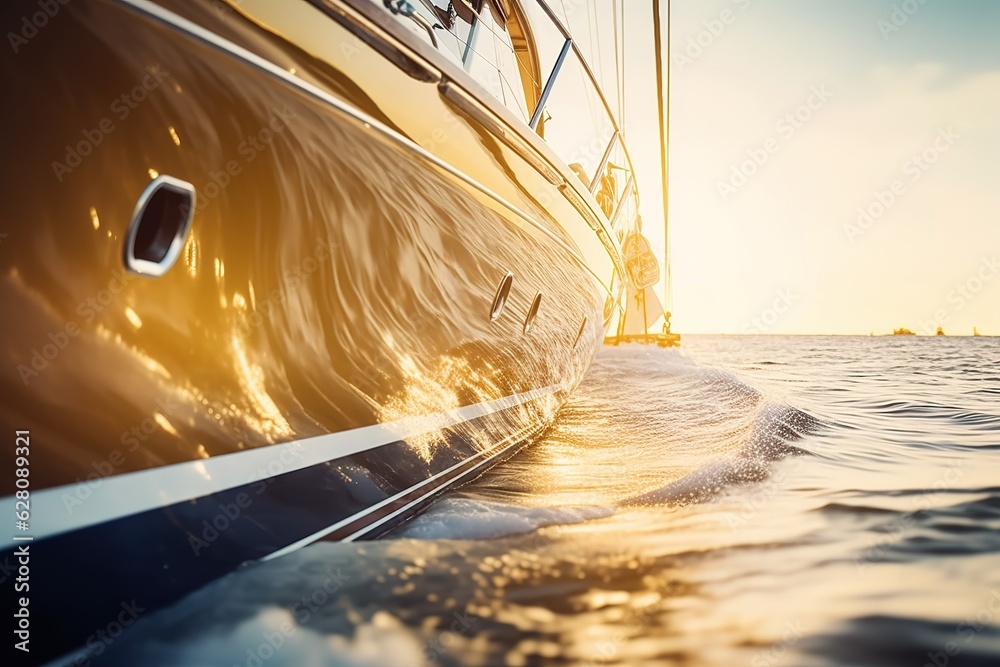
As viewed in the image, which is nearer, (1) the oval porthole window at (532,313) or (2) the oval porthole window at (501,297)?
(2) the oval porthole window at (501,297)

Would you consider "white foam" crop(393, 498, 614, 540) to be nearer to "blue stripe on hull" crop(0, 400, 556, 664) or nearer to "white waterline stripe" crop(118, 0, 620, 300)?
"blue stripe on hull" crop(0, 400, 556, 664)

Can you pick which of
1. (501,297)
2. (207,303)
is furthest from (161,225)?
(501,297)

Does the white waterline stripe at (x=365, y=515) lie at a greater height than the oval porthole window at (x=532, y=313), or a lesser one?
lesser

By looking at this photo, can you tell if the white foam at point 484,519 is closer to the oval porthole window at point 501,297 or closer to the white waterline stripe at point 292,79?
the oval porthole window at point 501,297

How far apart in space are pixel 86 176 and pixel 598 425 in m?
4.62

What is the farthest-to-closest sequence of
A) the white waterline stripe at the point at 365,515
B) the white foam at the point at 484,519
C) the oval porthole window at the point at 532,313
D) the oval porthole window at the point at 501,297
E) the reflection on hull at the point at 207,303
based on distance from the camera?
the oval porthole window at the point at 532,313 → the oval porthole window at the point at 501,297 → the white foam at the point at 484,519 → the white waterline stripe at the point at 365,515 → the reflection on hull at the point at 207,303

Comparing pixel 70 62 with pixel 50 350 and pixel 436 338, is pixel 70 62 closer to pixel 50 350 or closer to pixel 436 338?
pixel 50 350

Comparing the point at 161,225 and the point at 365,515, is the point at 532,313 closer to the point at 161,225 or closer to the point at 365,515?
the point at 365,515

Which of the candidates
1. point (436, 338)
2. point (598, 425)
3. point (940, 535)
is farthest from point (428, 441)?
point (598, 425)

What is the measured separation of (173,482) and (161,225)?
604mm

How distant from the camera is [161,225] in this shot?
1316 mm

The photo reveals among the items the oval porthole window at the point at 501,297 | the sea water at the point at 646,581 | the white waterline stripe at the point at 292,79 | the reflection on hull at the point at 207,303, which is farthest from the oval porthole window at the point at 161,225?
the oval porthole window at the point at 501,297

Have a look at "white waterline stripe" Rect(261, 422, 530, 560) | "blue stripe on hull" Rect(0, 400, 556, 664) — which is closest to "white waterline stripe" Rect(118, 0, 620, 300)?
"blue stripe on hull" Rect(0, 400, 556, 664)

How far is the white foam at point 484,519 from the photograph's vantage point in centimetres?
213
